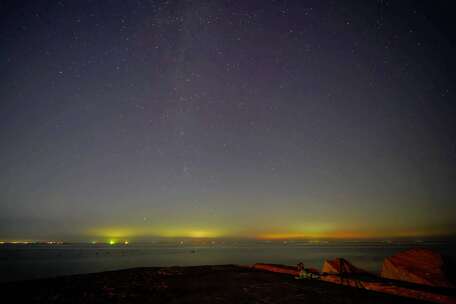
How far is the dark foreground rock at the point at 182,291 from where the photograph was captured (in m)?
6.02

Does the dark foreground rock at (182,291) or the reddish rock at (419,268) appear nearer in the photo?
the dark foreground rock at (182,291)

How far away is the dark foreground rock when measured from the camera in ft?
19.7

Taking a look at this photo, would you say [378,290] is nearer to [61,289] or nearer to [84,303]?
[84,303]

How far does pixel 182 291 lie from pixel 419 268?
1167cm

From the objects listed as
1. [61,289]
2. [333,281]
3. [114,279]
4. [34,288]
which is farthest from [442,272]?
[34,288]

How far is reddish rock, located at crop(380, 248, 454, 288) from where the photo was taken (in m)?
11.3

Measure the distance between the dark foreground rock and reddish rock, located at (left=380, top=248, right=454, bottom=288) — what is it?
273 inches

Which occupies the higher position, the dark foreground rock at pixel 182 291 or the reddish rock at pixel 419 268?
the dark foreground rock at pixel 182 291

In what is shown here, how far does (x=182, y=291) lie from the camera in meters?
7.01

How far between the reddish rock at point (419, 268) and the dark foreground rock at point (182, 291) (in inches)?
273

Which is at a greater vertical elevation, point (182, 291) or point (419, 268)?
point (182, 291)

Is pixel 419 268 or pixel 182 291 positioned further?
pixel 419 268

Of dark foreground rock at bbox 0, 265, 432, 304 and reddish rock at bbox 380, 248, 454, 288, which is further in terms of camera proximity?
reddish rock at bbox 380, 248, 454, 288

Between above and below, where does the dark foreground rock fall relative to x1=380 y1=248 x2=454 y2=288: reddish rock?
above
